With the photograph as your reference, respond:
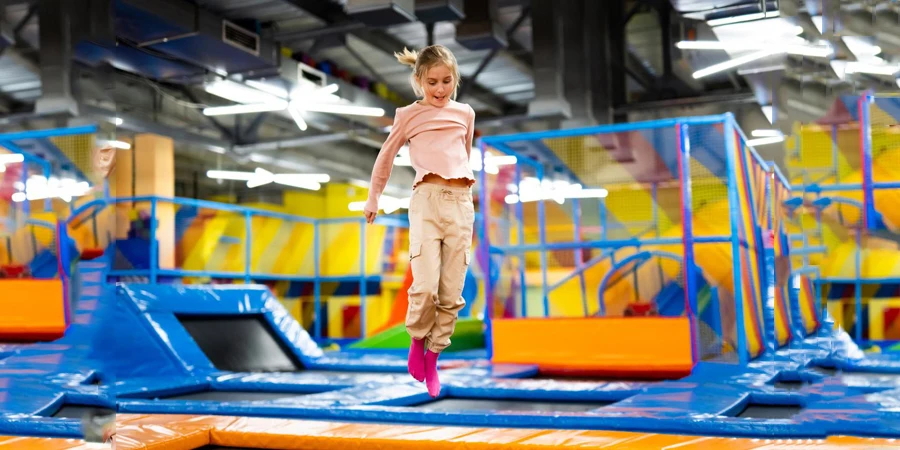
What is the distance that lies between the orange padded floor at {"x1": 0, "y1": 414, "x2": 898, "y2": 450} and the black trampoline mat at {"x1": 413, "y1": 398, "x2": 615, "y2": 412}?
946 mm

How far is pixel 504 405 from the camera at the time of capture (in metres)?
3.76

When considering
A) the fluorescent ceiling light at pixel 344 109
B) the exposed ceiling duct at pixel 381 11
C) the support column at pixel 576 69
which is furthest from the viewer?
the support column at pixel 576 69

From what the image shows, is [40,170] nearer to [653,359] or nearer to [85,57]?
[85,57]

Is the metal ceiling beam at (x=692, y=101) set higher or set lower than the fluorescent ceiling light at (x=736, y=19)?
higher

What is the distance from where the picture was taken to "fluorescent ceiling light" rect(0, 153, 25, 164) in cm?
164

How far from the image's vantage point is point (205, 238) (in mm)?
8742

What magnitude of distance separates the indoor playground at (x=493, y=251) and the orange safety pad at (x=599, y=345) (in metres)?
0.02

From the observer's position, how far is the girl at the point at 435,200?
6.13 ft

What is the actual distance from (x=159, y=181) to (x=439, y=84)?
8276 millimetres

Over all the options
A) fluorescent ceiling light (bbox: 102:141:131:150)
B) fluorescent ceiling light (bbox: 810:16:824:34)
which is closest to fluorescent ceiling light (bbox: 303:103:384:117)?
fluorescent ceiling light (bbox: 810:16:824:34)

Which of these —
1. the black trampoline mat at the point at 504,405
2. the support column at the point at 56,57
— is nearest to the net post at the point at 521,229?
the black trampoline mat at the point at 504,405

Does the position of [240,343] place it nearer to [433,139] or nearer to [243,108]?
[243,108]

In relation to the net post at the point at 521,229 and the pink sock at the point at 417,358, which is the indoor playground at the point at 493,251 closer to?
the net post at the point at 521,229

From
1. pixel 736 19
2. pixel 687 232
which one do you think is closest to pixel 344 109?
pixel 736 19
